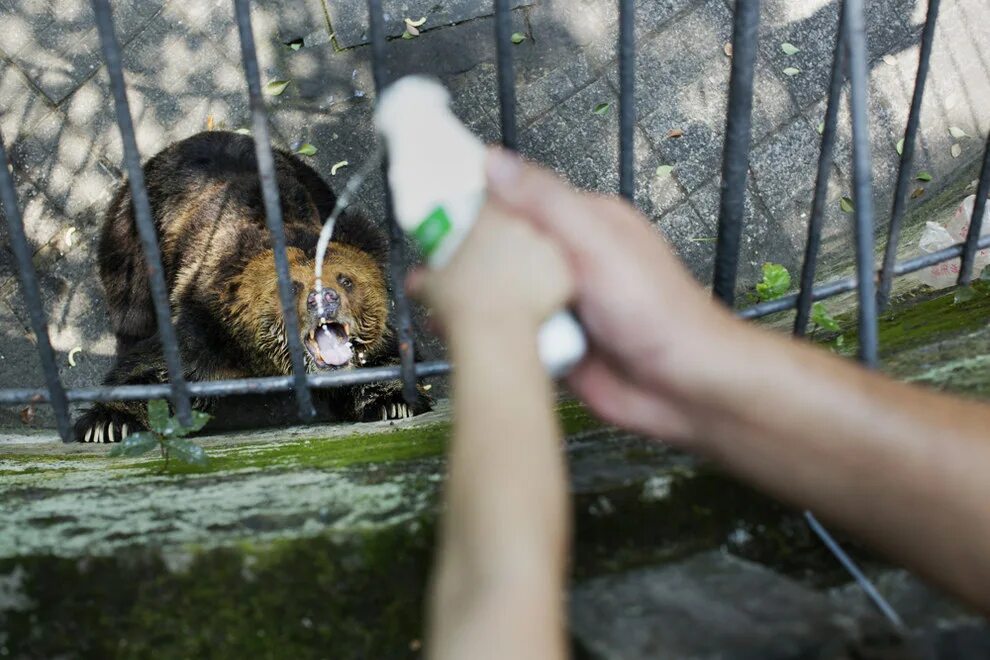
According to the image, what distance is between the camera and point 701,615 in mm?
1614

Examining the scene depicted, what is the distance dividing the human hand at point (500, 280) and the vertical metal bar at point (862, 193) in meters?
0.84

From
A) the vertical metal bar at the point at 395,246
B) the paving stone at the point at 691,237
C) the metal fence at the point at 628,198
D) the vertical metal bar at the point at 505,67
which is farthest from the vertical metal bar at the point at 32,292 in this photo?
the paving stone at the point at 691,237

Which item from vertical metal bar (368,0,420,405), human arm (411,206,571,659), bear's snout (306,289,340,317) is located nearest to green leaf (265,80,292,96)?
bear's snout (306,289,340,317)

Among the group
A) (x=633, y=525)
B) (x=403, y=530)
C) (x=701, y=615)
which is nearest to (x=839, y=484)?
(x=701, y=615)

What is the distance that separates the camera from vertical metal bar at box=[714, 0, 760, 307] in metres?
1.99

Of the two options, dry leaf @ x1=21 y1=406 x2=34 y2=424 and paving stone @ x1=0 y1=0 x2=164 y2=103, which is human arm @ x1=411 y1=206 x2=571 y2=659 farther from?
paving stone @ x1=0 y1=0 x2=164 y2=103

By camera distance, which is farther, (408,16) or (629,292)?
(408,16)

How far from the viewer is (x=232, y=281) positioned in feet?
14.7

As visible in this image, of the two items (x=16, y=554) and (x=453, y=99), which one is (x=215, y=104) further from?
(x=16, y=554)

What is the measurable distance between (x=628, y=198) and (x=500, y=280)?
919 mm

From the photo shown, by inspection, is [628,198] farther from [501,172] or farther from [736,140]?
[501,172]

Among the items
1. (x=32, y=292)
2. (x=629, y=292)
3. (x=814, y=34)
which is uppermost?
(x=814, y=34)

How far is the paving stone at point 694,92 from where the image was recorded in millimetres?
5035

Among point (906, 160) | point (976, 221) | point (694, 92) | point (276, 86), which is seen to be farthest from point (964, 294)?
point (276, 86)
